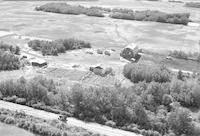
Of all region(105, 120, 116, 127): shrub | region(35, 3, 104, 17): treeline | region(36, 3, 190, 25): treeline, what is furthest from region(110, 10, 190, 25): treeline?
region(105, 120, 116, 127): shrub

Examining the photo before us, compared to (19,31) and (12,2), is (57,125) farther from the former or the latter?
(12,2)

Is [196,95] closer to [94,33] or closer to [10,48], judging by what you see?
[10,48]

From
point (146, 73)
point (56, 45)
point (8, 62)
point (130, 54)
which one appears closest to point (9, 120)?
point (8, 62)

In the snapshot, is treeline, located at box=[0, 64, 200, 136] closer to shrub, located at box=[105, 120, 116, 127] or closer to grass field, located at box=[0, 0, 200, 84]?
shrub, located at box=[105, 120, 116, 127]

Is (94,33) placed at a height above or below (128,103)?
above

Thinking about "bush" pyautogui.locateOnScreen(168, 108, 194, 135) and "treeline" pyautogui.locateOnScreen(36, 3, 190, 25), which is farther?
"treeline" pyautogui.locateOnScreen(36, 3, 190, 25)

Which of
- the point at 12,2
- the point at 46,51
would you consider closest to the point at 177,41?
the point at 46,51
